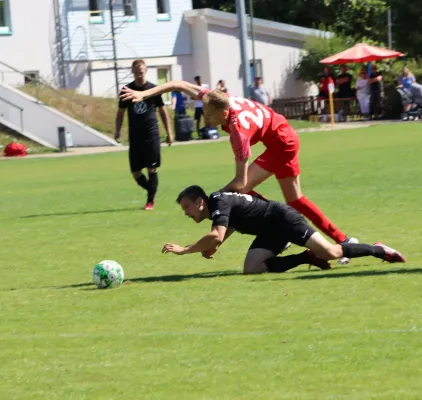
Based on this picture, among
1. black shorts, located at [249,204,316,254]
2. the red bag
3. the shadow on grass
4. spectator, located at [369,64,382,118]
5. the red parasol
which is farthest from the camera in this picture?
the red parasol

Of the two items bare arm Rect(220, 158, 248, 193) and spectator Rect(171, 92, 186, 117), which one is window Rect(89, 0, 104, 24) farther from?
bare arm Rect(220, 158, 248, 193)

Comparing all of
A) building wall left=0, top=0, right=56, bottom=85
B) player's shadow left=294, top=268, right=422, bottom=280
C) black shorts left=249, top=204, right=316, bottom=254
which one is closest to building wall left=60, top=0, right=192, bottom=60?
building wall left=0, top=0, right=56, bottom=85

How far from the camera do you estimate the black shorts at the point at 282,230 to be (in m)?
10.1

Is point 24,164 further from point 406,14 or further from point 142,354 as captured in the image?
point 406,14

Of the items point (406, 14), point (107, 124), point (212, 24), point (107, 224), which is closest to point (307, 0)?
point (406, 14)

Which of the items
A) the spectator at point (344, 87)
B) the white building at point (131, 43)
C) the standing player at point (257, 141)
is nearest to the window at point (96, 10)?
the white building at point (131, 43)

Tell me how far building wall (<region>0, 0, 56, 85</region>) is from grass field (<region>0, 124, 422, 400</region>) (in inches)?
1181

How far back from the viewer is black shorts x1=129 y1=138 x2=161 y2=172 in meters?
16.8

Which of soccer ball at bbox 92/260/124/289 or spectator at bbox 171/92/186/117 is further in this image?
spectator at bbox 171/92/186/117

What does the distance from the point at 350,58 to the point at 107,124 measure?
382 inches

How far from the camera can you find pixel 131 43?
50.0m

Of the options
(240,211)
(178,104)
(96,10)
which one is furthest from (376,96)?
(240,211)

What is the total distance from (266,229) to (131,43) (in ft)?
133

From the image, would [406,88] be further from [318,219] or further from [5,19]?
[318,219]
